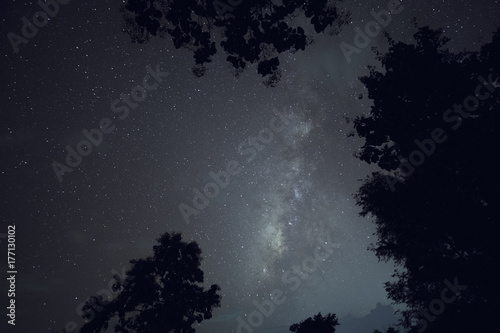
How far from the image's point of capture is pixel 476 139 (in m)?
9.46

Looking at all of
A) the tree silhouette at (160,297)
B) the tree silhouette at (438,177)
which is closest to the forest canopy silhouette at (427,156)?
the tree silhouette at (438,177)

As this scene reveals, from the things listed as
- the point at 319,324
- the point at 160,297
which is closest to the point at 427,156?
the point at 319,324

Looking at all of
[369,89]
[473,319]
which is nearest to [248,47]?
[369,89]

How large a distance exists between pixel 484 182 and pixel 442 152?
1646 millimetres

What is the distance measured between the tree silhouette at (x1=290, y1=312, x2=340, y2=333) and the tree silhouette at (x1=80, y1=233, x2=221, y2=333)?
7843 mm

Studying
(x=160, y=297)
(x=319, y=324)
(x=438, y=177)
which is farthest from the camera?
(x=160, y=297)

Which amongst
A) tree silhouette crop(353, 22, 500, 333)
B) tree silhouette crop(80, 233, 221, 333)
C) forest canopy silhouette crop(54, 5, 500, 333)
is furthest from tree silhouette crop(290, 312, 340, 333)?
tree silhouette crop(80, 233, 221, 333)

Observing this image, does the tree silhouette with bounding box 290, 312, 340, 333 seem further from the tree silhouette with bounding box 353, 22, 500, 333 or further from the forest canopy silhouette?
the tree silhouette with bounding box 353, 22, 500, 333

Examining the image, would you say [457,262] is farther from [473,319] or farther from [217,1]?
[217,1]

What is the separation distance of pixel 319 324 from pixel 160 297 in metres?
10.8

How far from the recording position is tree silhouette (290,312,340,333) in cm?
1300

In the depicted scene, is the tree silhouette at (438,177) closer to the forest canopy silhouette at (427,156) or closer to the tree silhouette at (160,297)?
the forest canopy silhouette at (427,156)

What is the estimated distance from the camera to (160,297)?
701 inches

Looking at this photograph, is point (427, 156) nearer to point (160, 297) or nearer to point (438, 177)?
point (438, 177)
